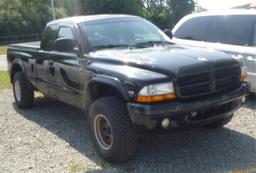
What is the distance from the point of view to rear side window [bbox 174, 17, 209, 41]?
7.79 m

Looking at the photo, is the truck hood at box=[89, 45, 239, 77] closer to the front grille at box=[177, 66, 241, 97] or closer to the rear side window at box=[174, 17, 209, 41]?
the front grille at box=[177, 66, 241, 97]

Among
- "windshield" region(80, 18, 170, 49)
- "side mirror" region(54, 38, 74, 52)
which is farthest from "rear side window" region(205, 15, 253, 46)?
"side mirror" region(54, 38, 74, 52)

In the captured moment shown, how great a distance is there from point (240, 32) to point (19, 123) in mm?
4305

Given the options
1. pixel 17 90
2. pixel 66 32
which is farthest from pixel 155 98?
pixel 17 90

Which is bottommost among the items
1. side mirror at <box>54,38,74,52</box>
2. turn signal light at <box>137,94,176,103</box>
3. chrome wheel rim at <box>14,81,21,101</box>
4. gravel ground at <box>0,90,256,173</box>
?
gravel ground at <box>0,90,256,173</box>

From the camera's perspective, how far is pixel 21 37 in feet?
136

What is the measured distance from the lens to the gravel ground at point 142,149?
14.6 feet

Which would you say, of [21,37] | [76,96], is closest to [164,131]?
[76,96]

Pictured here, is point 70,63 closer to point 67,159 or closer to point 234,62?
point 67,159

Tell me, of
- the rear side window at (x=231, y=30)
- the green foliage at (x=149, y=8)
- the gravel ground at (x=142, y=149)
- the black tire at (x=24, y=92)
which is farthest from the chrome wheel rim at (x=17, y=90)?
the green foliage at (x=149, y=8)

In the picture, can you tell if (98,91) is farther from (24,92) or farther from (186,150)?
(24,92)

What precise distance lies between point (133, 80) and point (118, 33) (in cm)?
160

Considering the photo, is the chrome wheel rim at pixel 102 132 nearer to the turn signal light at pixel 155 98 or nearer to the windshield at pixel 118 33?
the turn signal light at pixel 155 98

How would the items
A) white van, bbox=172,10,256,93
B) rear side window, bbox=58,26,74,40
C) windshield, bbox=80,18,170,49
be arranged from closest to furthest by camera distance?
windshield, bbox=80,18,170,49 < rear side window, bbox=58,26,74,40 < white van, bbox=172,10,256,93
